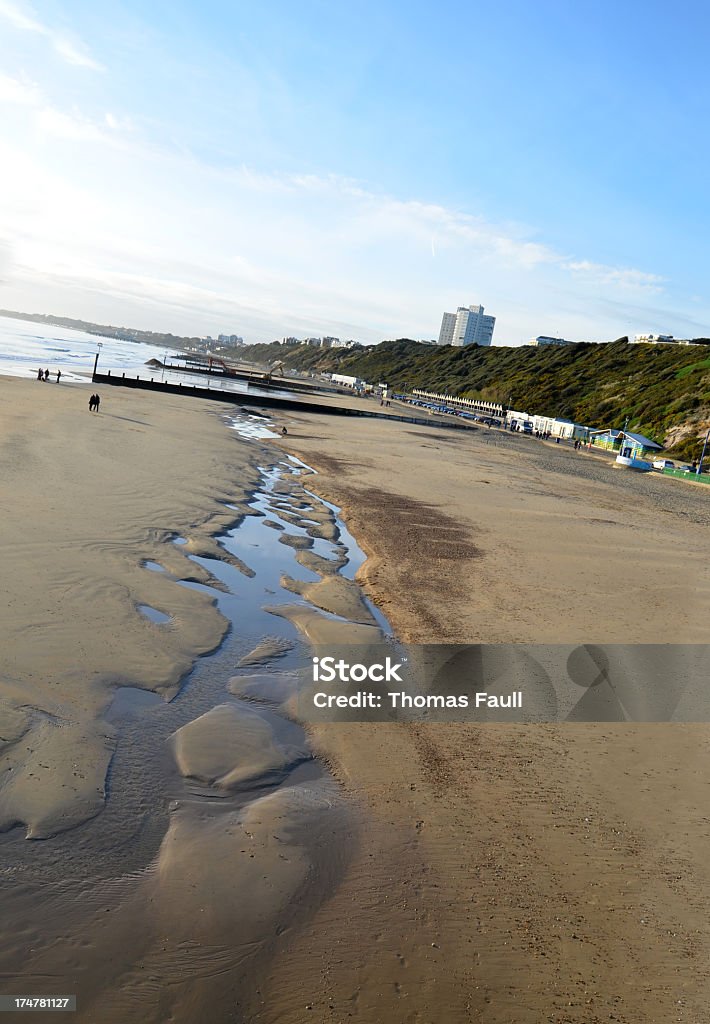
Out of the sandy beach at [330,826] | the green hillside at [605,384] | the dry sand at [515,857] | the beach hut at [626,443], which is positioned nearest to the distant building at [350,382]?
the green hillside at [605,384]

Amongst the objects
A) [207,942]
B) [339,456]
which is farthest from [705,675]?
[339,456]

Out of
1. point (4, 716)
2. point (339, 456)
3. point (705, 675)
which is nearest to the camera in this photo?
point (4, 716)

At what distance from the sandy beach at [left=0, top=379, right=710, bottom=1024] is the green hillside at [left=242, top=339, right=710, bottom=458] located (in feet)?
225

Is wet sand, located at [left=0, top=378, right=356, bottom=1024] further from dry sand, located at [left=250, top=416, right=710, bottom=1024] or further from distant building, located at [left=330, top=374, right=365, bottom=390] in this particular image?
distant building, located at [left=330, top=374, right=365, bottom=390]

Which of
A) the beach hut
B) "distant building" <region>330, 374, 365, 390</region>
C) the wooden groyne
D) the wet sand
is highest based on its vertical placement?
"distant building" <region>330, 374, 365, 390</region>

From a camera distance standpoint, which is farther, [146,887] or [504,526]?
[504,526]

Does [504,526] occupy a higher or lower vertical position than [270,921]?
higher

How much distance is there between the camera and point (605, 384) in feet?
403

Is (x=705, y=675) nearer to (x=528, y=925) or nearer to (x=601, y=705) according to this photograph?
(x=601, y=705)

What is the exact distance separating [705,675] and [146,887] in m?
10.6

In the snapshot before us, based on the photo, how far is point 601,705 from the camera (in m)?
11.1

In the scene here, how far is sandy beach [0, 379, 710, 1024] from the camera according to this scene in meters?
5.47
